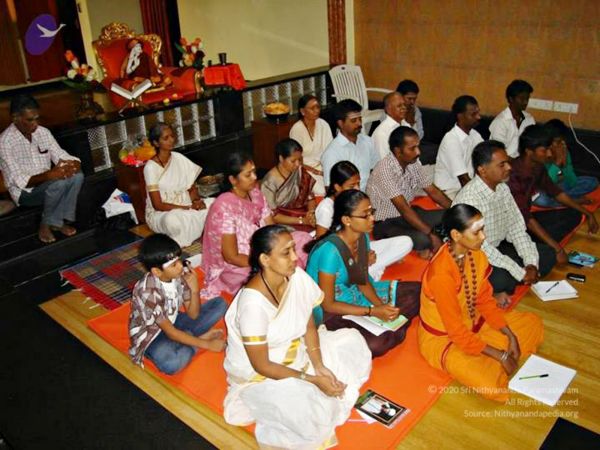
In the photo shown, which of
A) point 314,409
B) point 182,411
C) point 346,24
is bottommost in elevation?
point 182,411

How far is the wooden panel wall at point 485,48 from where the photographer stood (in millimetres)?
5250

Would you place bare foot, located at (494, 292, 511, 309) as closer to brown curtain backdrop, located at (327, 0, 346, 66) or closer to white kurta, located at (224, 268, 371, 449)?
white kurta, located at (224, 268, 371, 449)

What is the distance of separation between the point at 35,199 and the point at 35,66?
541cm

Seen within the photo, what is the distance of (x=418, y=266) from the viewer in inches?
150

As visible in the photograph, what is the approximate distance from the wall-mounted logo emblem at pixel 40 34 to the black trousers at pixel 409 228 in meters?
4.05

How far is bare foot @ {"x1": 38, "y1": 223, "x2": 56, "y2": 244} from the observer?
Answer: 13.8ft

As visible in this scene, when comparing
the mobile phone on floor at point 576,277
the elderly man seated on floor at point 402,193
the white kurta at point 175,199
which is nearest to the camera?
the mobile phone on floor at point 576,277

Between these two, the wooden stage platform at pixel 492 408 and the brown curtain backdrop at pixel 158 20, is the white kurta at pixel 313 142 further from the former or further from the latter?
the brown curtain backdrop at pixel 158 20

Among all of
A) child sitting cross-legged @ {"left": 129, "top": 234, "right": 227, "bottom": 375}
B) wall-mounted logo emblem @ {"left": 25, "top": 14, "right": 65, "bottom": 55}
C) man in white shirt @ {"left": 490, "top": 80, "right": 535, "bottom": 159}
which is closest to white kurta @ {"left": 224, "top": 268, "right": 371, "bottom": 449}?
child sitting cross-legged @ {"left": 129, "top": 234, "right": 227, "bottom": 375}

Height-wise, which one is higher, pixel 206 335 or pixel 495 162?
pixel 495 162

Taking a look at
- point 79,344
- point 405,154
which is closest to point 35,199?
point 79,344

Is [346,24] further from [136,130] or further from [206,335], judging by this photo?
[206,335]

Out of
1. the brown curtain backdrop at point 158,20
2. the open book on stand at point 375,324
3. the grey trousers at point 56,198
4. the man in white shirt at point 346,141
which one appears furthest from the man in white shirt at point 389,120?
the brown curtain backdrop at point 158,20

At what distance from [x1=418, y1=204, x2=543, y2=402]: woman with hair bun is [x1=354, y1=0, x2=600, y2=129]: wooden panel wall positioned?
3.50 m
